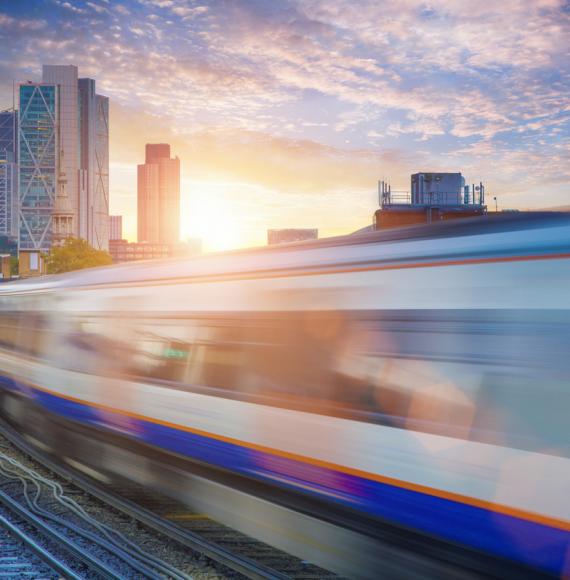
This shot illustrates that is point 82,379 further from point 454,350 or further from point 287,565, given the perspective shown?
point 454,350

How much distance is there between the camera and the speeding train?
3648 millimetres

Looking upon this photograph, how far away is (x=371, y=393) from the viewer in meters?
4.50

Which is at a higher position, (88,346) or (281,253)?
(281,253)

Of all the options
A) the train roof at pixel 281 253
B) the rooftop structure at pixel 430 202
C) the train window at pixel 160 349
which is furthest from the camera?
the rooftop structure at pixel 430 202

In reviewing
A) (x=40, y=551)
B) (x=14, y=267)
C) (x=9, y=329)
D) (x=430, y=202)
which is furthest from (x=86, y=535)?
(x=14, y=267)

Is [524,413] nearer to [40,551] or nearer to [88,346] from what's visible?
[40,551]

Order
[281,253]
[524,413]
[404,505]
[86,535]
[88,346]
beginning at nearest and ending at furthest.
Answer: [524,413] → [404,505] → [281,253] → [86,535] → [88,346]

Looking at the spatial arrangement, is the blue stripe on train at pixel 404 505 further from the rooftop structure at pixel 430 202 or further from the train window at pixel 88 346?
the rooftop structure at pixel 430 202

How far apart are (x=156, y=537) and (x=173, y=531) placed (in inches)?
8.2

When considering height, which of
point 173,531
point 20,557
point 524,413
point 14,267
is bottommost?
point 14,267

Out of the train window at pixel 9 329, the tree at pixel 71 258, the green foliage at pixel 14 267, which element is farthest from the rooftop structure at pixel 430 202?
the green foliage at pixel 14 267

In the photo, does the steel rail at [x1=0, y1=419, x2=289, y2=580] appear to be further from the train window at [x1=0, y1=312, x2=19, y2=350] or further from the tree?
the tree

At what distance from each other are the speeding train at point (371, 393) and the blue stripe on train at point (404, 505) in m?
0.01

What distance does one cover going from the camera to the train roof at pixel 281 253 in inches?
159
